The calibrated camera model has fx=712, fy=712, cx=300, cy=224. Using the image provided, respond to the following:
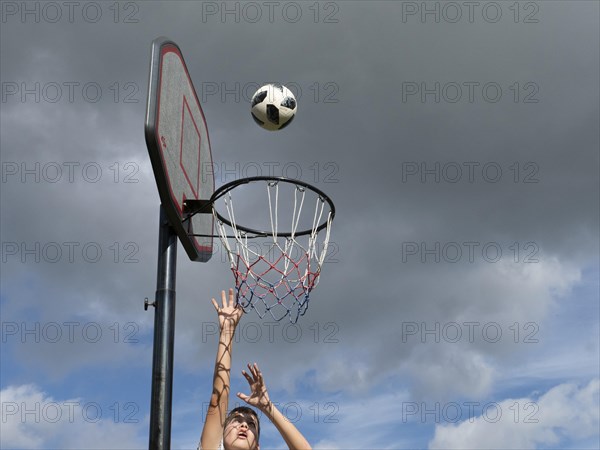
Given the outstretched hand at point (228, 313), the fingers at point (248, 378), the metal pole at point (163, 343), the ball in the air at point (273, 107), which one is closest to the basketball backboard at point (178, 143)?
the metal pole at point (163, 343)

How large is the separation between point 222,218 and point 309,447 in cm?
404

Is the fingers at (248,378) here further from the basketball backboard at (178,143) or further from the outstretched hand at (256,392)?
the basketball backboard at (178,143)

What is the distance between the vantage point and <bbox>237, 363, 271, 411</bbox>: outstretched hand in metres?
4.28

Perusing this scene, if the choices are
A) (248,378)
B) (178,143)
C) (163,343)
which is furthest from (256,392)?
(178,143)

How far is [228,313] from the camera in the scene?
493 cm

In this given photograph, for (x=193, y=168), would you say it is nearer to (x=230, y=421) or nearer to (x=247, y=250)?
(x=247, y=250)

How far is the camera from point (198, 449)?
162 inches

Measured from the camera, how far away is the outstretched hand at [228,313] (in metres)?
4.88

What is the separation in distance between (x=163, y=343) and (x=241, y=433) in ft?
8.94


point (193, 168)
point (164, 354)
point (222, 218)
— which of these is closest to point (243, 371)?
point (164, 354)

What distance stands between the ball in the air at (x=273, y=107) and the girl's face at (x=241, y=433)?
432cm

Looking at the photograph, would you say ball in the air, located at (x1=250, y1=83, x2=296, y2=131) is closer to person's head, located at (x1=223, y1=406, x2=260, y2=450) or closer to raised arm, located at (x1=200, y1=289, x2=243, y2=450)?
raised arm, located at (x1=200, y1=289, x2=243, y2=450)

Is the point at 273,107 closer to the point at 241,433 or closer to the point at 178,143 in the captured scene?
the point at 178,143

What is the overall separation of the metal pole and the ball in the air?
5.06 ft
